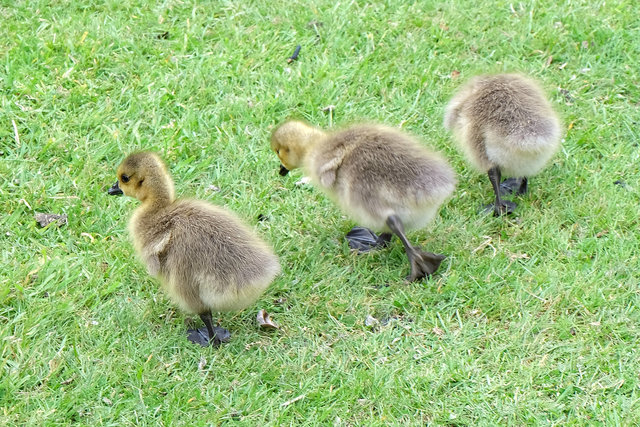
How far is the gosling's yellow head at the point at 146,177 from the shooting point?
424 centimetres

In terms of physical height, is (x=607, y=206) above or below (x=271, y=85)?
below

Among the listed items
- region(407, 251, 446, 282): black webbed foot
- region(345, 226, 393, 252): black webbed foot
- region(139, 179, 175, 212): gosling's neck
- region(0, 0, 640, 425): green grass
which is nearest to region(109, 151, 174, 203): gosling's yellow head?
region(139, 179, 175, 212): gosling's neck

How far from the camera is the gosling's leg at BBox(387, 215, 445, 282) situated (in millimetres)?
4464

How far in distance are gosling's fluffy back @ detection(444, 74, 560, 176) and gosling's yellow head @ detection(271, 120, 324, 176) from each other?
96 cm

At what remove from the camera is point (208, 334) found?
4.21m

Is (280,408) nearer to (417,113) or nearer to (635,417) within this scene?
(635,417)

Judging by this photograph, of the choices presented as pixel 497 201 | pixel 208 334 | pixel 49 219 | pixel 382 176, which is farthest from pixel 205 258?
pixel 497 201

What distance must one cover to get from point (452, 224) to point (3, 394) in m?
2.68

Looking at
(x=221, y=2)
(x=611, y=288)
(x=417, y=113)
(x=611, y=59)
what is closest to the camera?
(x=611, y=288)

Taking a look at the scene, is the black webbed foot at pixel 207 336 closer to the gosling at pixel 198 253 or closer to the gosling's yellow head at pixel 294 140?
the gosling at pixel 198 253

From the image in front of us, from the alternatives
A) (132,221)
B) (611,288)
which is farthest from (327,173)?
(611,288)

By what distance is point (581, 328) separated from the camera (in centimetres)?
421

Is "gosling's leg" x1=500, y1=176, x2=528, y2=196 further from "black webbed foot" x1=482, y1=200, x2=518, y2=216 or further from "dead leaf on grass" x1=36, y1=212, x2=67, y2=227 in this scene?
"dead leaf on grass" x1=36, y1=212, x2=67, y2=227

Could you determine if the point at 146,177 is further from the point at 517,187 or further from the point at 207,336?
the point at 517,187
